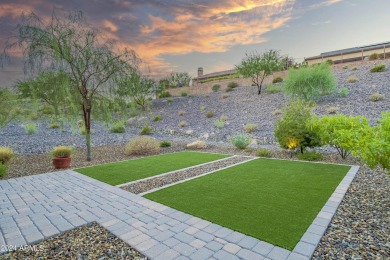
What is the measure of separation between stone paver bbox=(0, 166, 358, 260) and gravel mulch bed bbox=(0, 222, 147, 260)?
134 millimetres

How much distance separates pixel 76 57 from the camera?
29.2 feet

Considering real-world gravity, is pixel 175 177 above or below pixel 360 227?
below

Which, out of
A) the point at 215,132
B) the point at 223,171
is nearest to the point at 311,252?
the point at 223,171

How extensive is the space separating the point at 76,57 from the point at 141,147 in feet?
16.4

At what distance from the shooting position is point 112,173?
305 inches

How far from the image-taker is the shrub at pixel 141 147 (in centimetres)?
1119

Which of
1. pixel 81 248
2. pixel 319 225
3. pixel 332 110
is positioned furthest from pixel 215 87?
pixel 81 248

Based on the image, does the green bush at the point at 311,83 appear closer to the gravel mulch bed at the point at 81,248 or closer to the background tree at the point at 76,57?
the background tree at the point at 76,57

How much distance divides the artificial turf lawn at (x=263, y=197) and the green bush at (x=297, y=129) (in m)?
1.40

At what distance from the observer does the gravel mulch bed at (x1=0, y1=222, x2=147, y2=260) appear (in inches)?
125

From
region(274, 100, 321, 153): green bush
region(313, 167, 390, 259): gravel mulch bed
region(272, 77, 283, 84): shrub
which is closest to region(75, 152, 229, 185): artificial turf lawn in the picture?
region(274, 100, 321, 153): green bush

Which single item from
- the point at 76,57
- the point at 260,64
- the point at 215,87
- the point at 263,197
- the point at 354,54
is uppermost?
the point at 354,54

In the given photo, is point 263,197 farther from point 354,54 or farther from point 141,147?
point 354,54

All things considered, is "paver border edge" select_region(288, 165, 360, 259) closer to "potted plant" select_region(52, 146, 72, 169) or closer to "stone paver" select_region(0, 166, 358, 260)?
"stone paver" select_region(0, 166, 358, 260)
